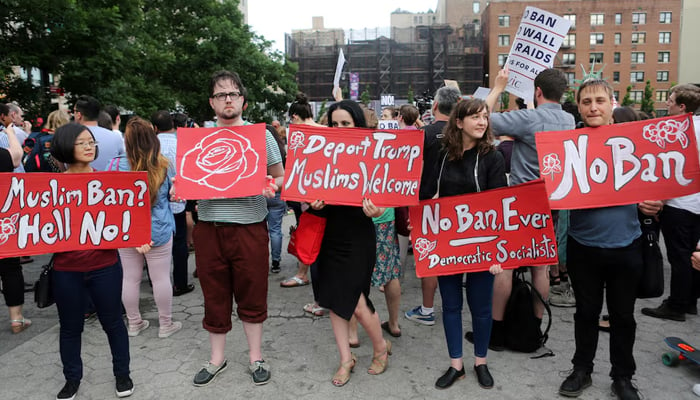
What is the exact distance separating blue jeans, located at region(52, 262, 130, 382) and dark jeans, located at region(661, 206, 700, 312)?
503 cm

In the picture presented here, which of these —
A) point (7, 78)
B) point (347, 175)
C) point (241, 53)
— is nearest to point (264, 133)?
point (347, 175)

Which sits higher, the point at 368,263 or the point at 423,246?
the point at 423,246

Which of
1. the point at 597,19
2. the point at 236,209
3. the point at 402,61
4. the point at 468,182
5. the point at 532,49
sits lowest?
the point at 236,209

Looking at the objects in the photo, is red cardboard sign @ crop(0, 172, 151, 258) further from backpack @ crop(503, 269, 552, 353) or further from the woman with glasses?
backpack @ crop(503, 269, 552, 353)

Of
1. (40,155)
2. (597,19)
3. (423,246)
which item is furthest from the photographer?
(597,19)

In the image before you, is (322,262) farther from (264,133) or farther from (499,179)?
(499,179)

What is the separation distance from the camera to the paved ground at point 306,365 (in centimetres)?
343

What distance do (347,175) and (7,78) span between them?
1253 centimetres

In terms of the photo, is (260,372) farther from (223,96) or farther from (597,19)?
(597,19)

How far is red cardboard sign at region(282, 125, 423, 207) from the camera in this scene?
3.25 meters

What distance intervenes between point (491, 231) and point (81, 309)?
291 cm

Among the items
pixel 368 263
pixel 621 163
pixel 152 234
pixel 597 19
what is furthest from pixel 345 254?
pixel 597 19

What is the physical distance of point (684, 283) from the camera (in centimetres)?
469

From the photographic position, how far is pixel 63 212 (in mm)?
3279
